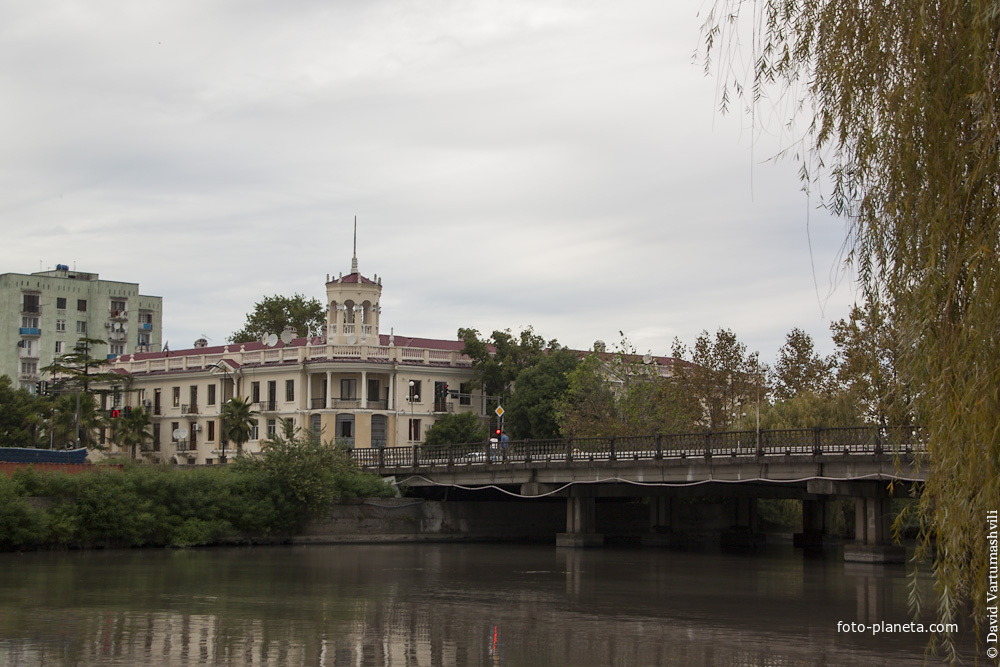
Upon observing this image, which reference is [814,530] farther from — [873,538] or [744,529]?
[873,538]

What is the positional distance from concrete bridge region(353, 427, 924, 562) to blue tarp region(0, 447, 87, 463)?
1585 cm

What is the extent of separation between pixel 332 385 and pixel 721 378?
29184mm

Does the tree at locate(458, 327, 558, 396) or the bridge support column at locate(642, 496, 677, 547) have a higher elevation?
the tree at locate(458, 327, 558, 396)

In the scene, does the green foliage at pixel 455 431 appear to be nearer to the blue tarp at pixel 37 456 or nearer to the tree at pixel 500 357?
the tree at pixel 500 357

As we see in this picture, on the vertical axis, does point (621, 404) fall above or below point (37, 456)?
above

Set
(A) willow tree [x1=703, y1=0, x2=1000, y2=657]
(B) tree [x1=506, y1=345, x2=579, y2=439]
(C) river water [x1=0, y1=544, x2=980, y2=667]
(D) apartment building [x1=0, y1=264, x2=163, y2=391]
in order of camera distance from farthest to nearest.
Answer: (D) apartment building [x1=0, y1=264, x2=163, y2=391] < (B) tree [x1=506, y1=345, x2=579, y2=439] < (C) river water [x1=0, y1=544, x2=980, y2=667] < (A) willow tree [x1=703, y1=0, x2=1000, y2=657]

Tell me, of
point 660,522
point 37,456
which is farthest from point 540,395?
point 37,456

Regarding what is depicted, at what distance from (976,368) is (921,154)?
2112 mm

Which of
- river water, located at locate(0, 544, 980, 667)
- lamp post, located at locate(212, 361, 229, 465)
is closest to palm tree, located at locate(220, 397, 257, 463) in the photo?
lamp post, located at locate(212, 361, 229, 465)

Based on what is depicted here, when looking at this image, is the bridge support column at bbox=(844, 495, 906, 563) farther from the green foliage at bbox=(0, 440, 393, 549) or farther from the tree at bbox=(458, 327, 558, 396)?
the tree at bbox=(458, 327, 558, 396)

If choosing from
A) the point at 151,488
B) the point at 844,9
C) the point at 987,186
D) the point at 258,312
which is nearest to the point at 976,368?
the point at 987,186

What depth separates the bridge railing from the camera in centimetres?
4497

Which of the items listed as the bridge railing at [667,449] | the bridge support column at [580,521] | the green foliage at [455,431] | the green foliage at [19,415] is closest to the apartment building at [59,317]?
the green foliage at [19,415]

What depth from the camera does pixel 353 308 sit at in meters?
88.8
